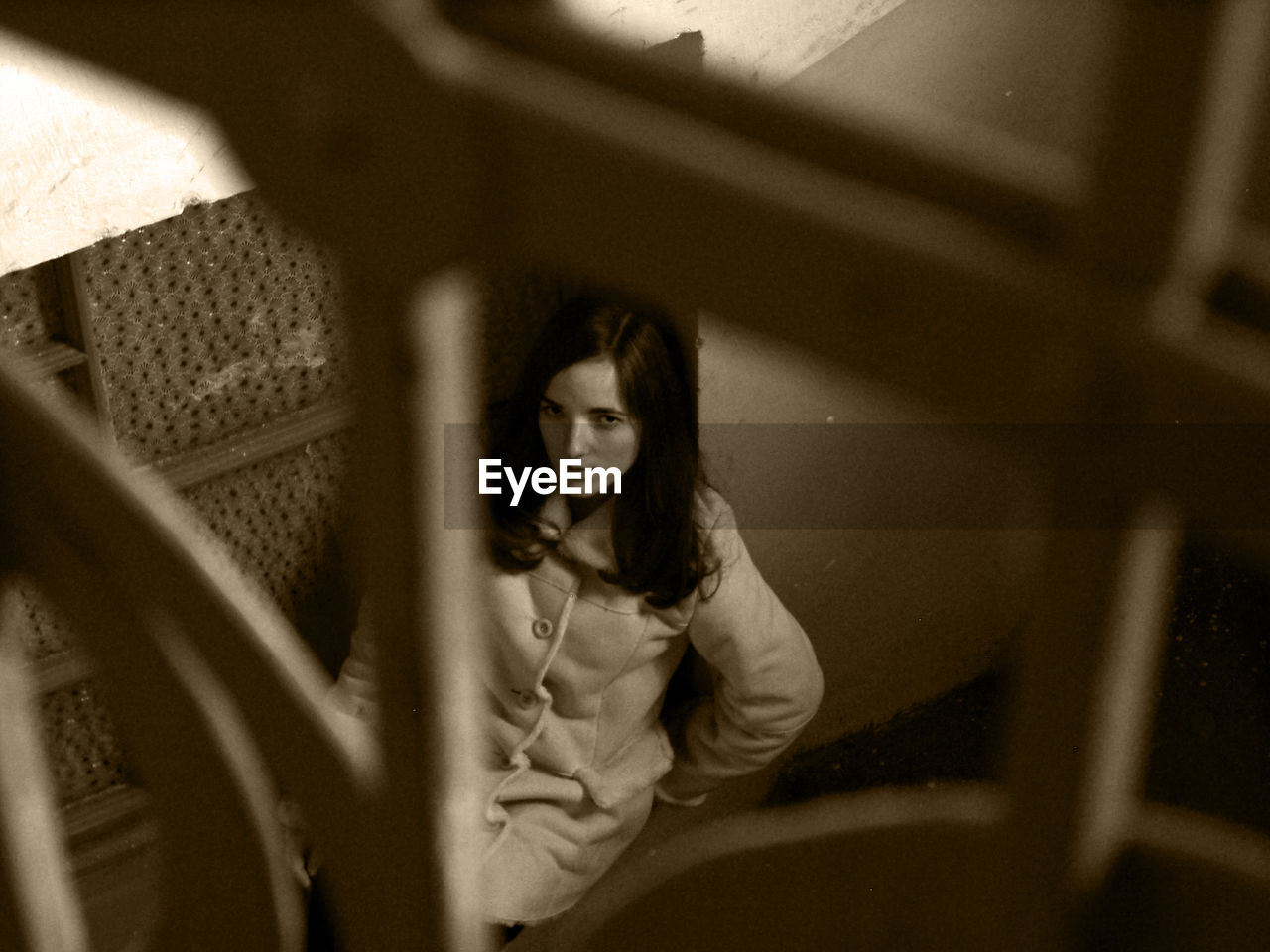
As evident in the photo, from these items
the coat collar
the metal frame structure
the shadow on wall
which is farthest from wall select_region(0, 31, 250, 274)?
the metal frame structure

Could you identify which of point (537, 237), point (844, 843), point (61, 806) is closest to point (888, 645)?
point (61, 806)

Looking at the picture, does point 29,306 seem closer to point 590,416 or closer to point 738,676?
point 590,416

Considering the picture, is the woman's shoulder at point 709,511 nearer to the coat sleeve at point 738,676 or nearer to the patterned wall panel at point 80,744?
the coat sleeve at point 738,676

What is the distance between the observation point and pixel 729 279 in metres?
0.22

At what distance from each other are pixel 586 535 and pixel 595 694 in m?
0.20

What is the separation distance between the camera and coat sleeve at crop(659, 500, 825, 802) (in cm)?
162

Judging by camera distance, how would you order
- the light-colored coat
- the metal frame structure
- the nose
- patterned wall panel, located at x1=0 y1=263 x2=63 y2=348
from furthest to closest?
the light-colored coat
the nose
patterned wall panel, located at x1=0 y1=263 x2=63 y2=348
the metal frame structure

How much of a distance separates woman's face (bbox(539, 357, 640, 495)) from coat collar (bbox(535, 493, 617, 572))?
0.25ft

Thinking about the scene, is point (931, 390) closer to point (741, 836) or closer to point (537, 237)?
point (537, 237)

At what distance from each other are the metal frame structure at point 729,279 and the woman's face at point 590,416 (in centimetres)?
114

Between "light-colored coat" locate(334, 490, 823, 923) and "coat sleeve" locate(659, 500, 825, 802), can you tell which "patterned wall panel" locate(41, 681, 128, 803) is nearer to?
"light-colored coat" locate(334, 490, 823, 923)

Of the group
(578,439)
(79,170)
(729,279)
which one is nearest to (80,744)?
(578,439)

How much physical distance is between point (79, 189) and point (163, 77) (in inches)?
38.0

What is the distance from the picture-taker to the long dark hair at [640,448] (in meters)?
1.48
